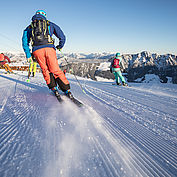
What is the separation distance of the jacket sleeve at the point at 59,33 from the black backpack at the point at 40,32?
0.57ft

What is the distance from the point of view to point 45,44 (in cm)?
211

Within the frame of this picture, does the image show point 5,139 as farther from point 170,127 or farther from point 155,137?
point 170,127

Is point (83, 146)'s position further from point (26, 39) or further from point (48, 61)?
point (26, 39)

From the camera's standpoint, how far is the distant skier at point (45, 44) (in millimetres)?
2086

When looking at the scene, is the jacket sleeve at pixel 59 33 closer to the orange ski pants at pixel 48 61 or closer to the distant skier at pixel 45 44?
the distant skier at pixel 45 44

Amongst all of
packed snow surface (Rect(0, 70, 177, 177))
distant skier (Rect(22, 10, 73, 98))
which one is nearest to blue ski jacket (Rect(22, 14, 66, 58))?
distant skier (Rect(22, 10, 73, 98))

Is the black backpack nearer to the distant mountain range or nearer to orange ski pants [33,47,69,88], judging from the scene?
orange ski pants [33,47,69,88]

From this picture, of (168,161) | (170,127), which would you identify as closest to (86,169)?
(168,161)

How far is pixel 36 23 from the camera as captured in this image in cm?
206

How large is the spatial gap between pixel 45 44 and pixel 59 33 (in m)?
0.45

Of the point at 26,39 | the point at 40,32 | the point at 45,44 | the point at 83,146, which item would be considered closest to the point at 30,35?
the point at 26,39

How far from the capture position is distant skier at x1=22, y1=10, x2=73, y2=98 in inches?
82.1

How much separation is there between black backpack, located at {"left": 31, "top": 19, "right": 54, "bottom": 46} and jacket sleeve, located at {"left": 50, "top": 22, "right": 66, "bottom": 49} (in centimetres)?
17

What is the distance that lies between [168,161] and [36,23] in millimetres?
2603
